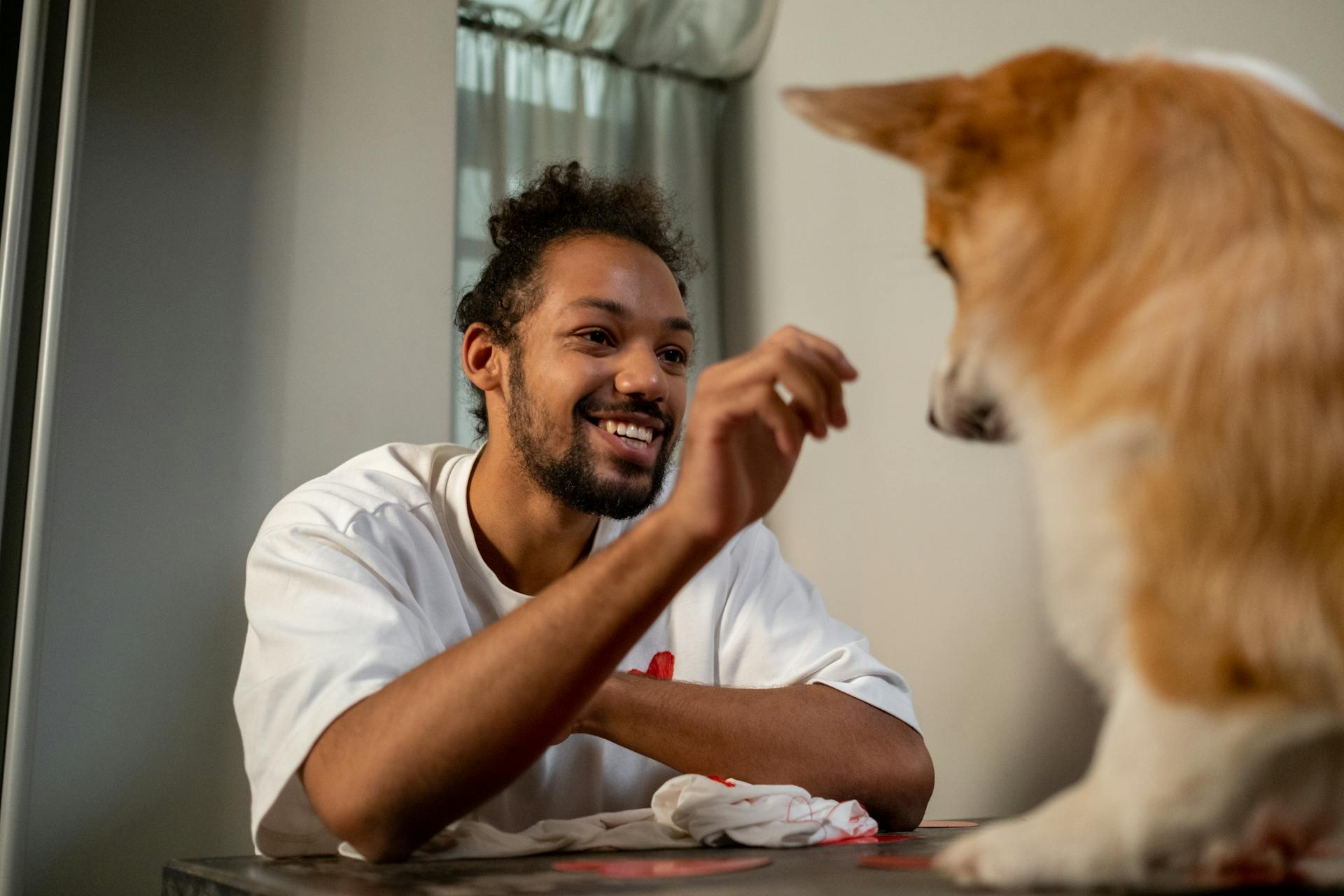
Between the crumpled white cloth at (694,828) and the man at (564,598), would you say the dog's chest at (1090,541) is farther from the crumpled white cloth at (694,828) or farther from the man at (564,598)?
the crumpled white cloth at (694,828)

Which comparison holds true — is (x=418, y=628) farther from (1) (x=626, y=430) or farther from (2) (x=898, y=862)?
(2) (x=898, y=862)

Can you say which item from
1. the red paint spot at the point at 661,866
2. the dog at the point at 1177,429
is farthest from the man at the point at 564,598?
→ the dog at the point at 1177,429

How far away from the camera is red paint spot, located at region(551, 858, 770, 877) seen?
0.75 meters

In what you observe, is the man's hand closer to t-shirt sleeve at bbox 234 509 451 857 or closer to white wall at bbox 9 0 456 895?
t-shirt sleeve at bbox 234 509 451 857

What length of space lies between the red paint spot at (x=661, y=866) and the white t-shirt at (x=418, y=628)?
0.56ft

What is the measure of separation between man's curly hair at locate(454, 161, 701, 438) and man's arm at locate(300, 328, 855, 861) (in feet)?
2.73

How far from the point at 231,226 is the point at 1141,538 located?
1902mm

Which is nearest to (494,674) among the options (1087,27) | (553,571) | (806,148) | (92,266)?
(553,571)

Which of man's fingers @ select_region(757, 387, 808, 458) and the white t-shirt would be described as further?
the white t-shirt

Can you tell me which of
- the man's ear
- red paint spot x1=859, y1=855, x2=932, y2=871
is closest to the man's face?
the man's ear

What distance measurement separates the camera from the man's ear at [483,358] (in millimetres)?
1705

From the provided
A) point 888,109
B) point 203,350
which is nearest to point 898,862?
point 888,109

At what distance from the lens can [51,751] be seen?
5.69 feet

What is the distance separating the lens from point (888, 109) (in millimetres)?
664
